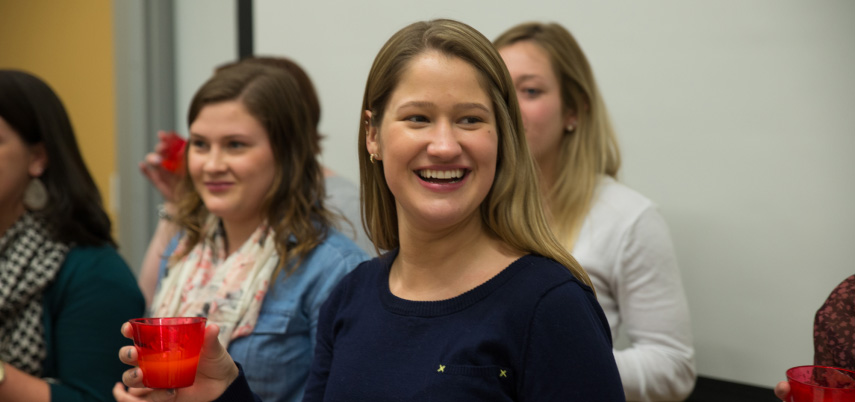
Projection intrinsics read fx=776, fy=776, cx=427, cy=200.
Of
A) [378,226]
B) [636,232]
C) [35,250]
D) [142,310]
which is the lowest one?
[142,310]

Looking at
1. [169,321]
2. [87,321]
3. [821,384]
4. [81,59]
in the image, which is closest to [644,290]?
[821,384]

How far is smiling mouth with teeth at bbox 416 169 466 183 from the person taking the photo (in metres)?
1.20

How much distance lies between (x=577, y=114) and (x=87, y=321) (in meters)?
1.33

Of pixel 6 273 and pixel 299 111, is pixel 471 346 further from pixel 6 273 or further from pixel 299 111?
pixel 6 273

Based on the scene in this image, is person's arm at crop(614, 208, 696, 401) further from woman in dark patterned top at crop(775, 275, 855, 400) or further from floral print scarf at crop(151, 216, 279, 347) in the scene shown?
floral print scarf at crop(151, 216, 279, 347)

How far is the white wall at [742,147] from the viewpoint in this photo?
1.79m

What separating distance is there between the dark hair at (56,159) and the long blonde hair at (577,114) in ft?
3.91

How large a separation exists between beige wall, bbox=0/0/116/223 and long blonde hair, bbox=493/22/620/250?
2684 mm

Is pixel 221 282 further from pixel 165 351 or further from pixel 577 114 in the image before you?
pixel 577 114

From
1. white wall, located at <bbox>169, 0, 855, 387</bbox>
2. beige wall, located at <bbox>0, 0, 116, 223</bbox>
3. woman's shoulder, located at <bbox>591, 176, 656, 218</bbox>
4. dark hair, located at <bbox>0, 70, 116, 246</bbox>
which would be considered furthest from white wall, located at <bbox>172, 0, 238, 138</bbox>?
woman's shoulder, located at <bbox>591, 176, 656, 218</bbox>

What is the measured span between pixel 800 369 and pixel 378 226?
72 cm

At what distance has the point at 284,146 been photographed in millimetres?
1953

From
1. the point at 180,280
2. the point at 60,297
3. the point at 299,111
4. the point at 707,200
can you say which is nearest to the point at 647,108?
the point at 707,200

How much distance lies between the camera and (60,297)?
194 centimetres
